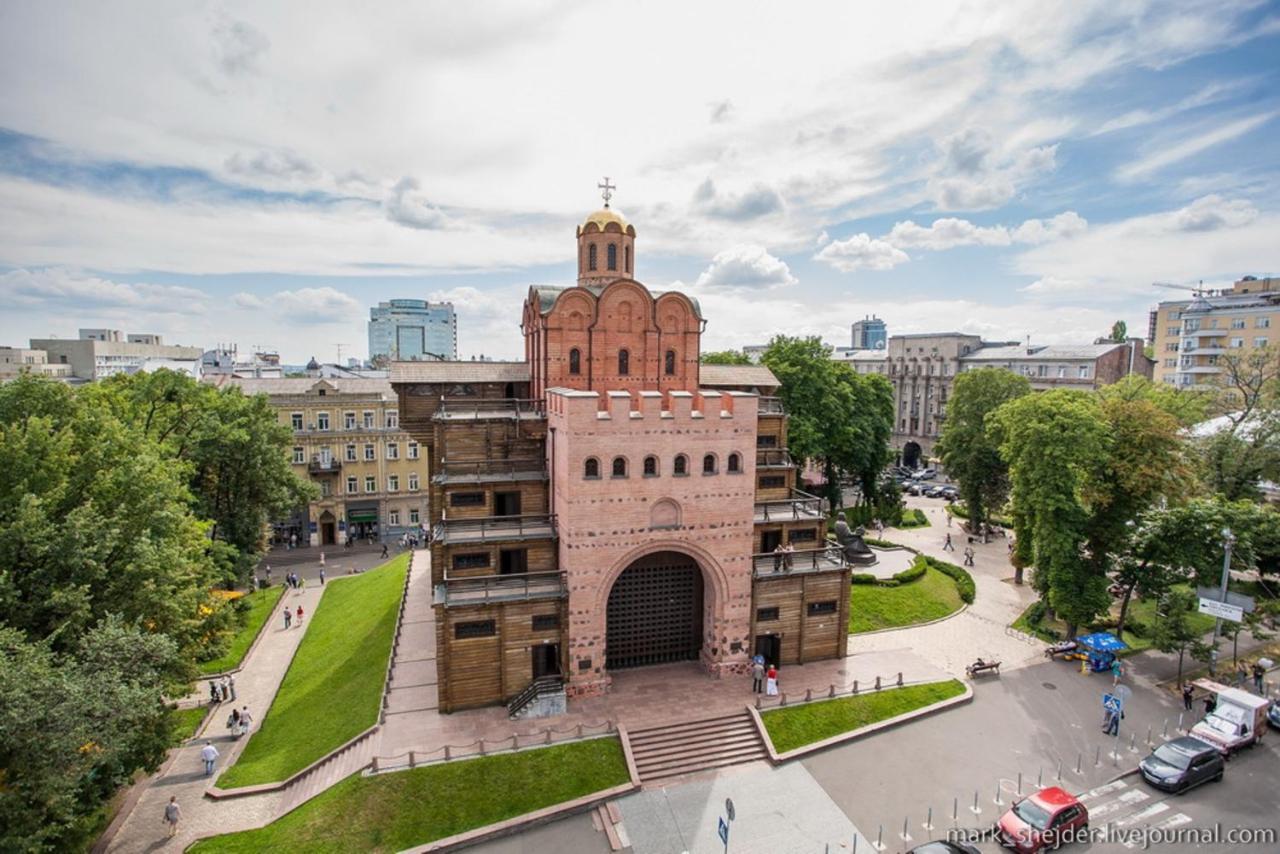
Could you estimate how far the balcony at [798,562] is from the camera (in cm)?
2861

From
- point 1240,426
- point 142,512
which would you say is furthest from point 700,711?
point 1240,426

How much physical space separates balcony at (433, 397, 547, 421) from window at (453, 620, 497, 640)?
880 centimetres

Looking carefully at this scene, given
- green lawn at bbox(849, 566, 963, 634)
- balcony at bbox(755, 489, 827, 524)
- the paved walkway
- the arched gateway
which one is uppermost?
balcony at bbox(755, 489, 827, 524)

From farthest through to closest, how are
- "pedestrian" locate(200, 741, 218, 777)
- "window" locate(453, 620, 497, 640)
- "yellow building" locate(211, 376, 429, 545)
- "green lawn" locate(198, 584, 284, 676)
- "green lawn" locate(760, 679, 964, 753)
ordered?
1. "yellow building" locate(211, 376, 429, 545)
2. "green lawn" locate(198, 584, 284, 676)
3. "window" locate(453, 620, 497, 640)
4. "green lawn" locate(760, 679, 964, 753)
5. "pedestrian" locate(200, 741, 218, 777)

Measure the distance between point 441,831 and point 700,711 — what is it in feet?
32.9

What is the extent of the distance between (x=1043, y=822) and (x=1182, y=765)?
690cm

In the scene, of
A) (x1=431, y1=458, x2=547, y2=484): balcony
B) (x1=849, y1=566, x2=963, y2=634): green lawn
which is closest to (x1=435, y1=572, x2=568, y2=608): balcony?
(x1=431, y1=458, x2=547, y2=484): balcony

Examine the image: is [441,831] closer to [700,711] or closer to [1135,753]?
[700,711]

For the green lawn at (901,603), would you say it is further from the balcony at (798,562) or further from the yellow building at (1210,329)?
the yellow building at (1210,329)

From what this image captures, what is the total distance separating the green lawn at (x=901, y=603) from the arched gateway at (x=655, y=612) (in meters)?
9.45

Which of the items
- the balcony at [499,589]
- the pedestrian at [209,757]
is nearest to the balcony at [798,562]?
the balcony at [499,589]

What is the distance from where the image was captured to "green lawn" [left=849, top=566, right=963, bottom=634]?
115 feet

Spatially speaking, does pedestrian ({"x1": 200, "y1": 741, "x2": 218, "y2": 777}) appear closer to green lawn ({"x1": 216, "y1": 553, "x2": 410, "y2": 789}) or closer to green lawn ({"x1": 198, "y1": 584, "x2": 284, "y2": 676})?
green lawn ({"x1": 216, "y1": 553, "x2": 410, "y2": 789})

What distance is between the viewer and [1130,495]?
32531 millimetres
